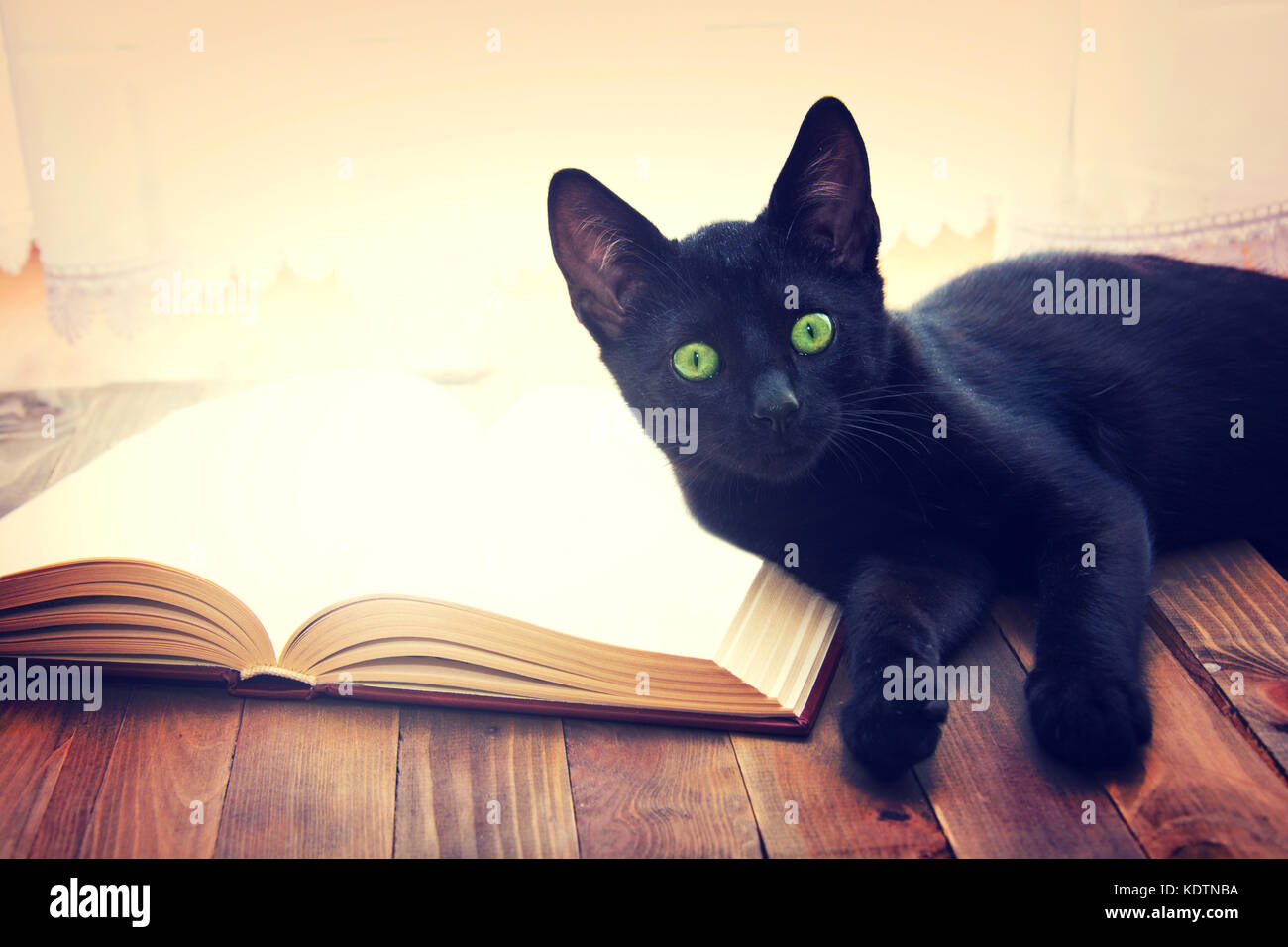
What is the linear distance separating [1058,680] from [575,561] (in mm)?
491

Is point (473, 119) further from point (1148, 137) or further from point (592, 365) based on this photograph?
point (1148, 137)

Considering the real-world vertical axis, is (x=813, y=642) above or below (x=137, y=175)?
below

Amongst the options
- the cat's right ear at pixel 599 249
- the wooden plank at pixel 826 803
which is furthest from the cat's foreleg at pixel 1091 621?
the cat's right ear at pixel 599 249

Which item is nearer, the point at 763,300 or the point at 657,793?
the point at 657,793

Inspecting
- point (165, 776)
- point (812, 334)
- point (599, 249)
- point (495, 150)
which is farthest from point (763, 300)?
point (495, 150)

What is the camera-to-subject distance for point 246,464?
1274mm

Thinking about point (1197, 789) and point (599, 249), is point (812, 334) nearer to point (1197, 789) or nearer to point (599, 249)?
point (599, 249)

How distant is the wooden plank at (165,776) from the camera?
88 cm

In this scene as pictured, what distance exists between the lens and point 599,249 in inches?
45.3

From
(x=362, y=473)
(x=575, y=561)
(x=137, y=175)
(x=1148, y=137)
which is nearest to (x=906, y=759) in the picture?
(x=575, y=561)

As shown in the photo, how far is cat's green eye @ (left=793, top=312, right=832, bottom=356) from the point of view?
108 centimetres

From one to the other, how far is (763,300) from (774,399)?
12cm

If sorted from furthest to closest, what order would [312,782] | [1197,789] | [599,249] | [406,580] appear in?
[599,249] → [406,580] → [312,782] → [1197,789]
